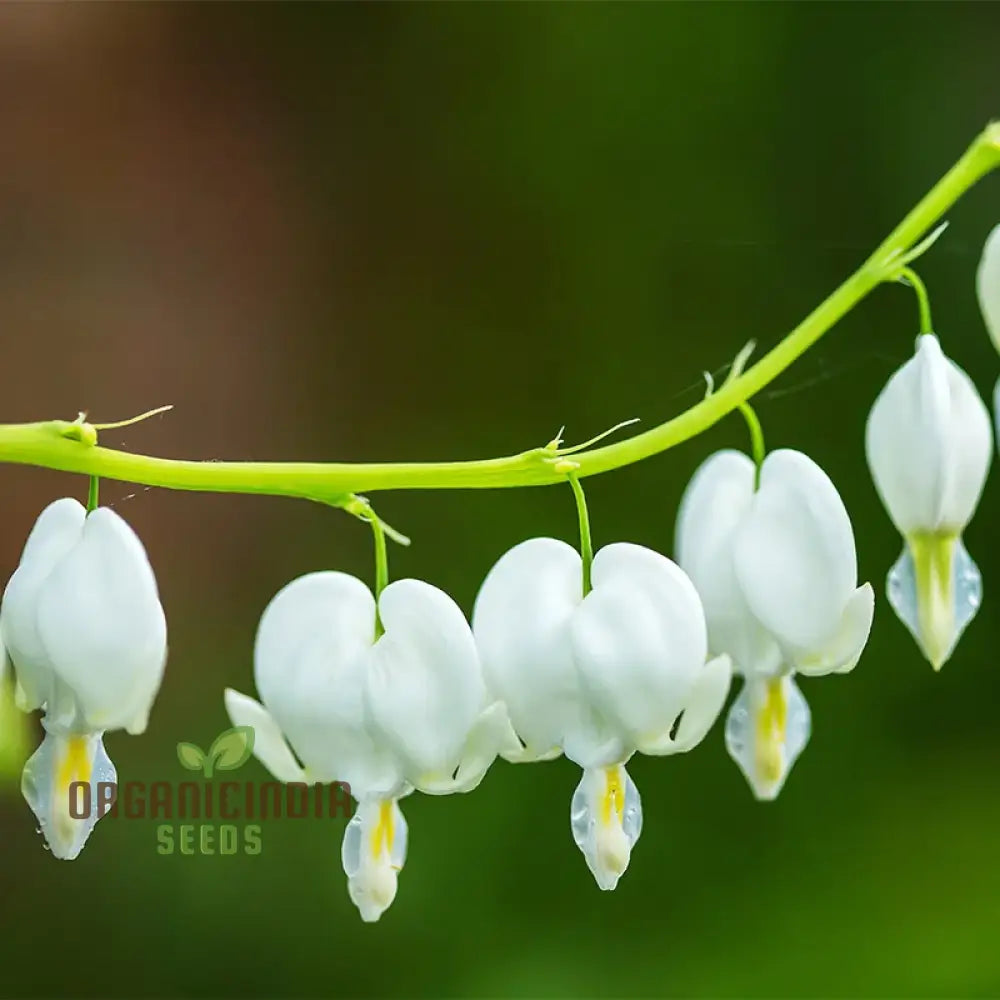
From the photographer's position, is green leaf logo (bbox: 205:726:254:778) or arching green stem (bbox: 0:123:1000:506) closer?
arching green stem (bbox: 0:123:1000:506)

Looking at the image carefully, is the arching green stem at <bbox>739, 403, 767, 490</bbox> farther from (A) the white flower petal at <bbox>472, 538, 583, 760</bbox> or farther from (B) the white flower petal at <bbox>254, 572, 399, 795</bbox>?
(B) the white flower petal at <bbox>254, 572, 399, 795</bbox>

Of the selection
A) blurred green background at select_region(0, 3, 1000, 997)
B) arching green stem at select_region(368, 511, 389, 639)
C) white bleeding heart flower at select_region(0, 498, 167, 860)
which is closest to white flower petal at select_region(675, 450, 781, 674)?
arching green stem at select_region(368, 511, 389, 639)

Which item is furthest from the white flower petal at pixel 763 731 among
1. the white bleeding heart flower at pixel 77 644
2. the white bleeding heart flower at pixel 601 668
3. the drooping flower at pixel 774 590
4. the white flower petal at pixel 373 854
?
the white bleeding heart flower at pixel 77 644

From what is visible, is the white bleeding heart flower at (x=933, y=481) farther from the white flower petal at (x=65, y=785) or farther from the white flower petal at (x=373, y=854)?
the white flower petal at (x=65, y=785)

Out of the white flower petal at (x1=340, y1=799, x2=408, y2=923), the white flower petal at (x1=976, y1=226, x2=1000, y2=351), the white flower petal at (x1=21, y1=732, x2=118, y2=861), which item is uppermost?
the white flower petal at (x1=976, y1=226, x2=1000, y2=351)

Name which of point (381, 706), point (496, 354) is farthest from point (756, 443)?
point (496, 354)

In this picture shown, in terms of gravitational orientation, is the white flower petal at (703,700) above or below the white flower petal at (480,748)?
above

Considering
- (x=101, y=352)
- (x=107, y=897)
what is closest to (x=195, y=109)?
(x=101, y=352)

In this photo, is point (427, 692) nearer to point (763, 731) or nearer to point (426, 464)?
point (426, 464)
